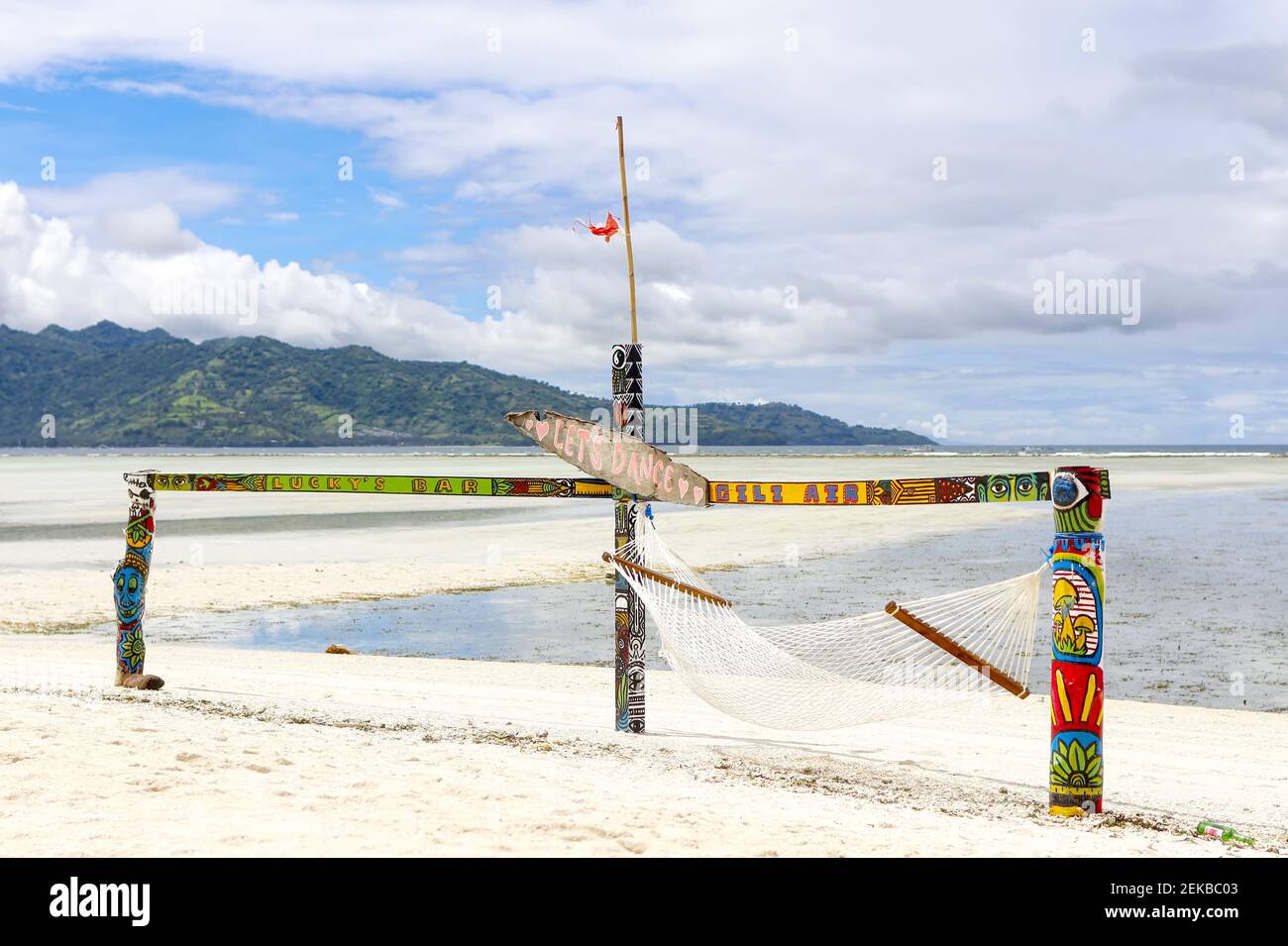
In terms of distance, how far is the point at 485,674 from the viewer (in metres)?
11.5

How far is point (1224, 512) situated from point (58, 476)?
6546 centimetres

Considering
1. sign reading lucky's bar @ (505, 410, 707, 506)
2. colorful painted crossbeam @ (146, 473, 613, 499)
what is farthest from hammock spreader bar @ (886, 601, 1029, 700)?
colorful painted crossbeam @ (146, 473, 613, 499)

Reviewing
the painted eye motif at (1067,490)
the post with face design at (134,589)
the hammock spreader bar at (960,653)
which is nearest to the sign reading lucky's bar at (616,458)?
the hammock spreader bar at (960,653)

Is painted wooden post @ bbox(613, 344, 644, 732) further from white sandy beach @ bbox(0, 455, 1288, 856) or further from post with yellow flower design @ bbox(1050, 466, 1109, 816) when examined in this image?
post with yellow flower design @ bbox(1050, 466, 1109, 816)

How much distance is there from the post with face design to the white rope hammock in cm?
451

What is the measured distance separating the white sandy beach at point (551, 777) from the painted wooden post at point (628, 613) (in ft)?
0.86

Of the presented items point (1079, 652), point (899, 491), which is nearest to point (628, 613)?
point (899, 491)

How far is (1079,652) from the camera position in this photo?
6016mm

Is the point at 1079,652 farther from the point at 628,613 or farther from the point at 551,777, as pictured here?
the point at 628,613

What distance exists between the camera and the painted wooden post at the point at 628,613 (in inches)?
322

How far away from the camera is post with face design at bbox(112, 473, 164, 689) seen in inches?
371

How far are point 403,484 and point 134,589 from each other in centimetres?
277
